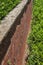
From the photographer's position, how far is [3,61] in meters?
3.31

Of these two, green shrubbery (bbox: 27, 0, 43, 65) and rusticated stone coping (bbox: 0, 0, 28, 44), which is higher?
rusticated stone coping (bbox: 0, 0, 28, 44)

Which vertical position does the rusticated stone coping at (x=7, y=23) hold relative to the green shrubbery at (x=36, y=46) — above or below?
above

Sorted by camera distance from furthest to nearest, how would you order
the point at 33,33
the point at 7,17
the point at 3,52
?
the point at 33,33
the point at 7,17
the point at 3,52

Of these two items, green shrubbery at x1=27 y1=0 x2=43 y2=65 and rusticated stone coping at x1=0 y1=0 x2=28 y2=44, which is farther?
green shrubbery at x1=27 y1=0 x2=43 y2=65

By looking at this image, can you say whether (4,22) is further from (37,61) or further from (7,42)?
(37,61)

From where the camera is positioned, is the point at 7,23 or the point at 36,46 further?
the point at 36,46

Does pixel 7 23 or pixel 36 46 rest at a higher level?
pixel 7 23

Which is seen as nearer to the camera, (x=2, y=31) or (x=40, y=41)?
(x=2, y=31)

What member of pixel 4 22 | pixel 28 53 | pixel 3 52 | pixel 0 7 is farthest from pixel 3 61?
pixel 28 53

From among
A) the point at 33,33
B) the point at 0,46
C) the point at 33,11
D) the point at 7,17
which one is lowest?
the point at 33,11

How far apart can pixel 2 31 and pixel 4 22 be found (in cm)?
55

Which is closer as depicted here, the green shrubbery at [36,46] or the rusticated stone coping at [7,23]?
the rusticated stone coping at [7,23]

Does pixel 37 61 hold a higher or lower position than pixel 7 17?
lower

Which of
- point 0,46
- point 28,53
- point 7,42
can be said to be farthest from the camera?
point 28,53
